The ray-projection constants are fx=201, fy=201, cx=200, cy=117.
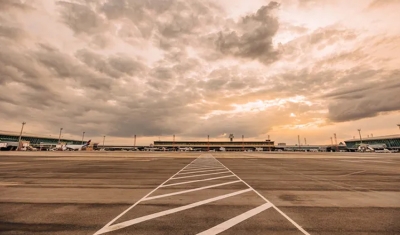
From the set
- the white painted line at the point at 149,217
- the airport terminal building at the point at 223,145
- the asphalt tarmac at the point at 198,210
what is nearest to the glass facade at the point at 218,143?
the airport terminal building at the point at 223,145

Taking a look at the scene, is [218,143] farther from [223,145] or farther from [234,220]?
[234,220]

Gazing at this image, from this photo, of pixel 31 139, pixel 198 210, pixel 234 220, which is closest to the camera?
pixel 234 220

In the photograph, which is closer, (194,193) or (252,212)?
(252,212)

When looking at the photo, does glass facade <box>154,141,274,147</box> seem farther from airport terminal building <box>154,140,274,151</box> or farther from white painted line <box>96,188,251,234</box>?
white painted line <box>96,188,251,234</box>

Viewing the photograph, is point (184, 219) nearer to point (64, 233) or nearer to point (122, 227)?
point (122, 227)

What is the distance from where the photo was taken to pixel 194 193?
960 cm

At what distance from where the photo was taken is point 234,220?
6.17m

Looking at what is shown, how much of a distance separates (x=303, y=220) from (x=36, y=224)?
7.94m

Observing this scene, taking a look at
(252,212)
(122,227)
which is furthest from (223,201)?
(122,227)

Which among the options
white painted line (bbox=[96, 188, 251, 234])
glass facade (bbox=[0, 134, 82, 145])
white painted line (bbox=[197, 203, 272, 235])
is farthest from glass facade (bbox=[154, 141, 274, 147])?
white painted line (bbox=[197, 203, 272, 235])

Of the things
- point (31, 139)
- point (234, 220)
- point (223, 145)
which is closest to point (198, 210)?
point (234, 220)

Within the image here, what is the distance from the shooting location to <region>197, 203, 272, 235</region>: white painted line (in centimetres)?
536

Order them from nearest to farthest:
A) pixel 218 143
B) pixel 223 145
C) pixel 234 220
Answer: pixel 234 220 → pixel 223 145 → pixel 218 143

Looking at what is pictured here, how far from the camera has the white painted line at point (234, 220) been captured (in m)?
5.36
